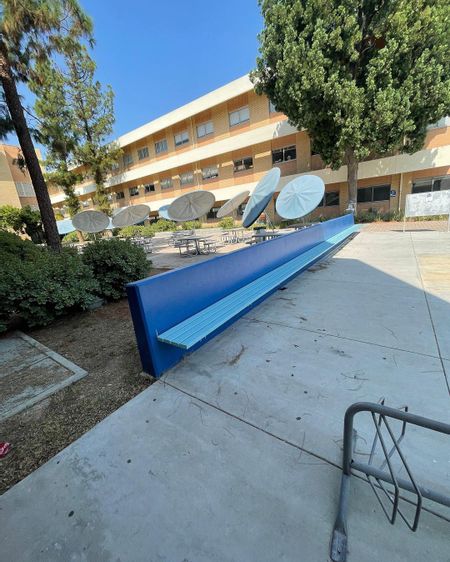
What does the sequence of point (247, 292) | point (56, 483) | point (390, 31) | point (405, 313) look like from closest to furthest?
point (56, 483), point (405, 313), point (247, 292), point (390, 31)

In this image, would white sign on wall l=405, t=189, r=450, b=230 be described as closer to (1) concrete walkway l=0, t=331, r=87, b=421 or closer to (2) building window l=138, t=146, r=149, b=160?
(1) concrete walkway l=0, t=331, r=87, b=421

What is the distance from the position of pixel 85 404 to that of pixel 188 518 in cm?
173

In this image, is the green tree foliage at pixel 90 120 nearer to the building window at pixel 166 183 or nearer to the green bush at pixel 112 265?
the building window at pixel 166 183

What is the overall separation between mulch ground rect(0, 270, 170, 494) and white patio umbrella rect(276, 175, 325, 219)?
8351 mm

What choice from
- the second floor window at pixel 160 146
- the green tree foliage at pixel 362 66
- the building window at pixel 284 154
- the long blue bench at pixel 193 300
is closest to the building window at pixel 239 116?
the building window at pixel 284 154

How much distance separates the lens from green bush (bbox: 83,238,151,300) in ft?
19.7

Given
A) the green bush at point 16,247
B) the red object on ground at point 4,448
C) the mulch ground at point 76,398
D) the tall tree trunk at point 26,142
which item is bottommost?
the mulch ground at point 76,398

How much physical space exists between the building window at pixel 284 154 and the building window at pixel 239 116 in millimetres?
4072

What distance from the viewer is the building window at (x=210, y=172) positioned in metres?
26.0

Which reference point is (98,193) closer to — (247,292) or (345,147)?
(345,147)

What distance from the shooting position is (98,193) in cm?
2944

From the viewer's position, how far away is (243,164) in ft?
78.7

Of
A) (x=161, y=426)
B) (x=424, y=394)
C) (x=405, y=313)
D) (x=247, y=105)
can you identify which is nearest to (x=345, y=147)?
(x=247, y=105)

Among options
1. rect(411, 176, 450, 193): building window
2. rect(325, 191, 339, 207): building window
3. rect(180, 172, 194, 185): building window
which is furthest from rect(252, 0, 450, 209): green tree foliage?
rect(180, 172, 194, 185): building window
